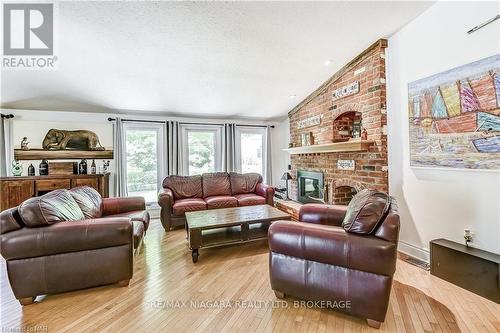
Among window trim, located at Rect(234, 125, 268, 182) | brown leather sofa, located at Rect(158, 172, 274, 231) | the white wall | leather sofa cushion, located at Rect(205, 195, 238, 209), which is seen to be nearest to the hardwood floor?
the white wall

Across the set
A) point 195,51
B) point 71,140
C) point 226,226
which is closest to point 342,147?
point 226,226

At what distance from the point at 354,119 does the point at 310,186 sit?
154 cm

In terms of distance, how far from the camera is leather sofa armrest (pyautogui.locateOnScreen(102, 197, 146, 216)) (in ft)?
10.6

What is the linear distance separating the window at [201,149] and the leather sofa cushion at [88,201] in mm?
2292

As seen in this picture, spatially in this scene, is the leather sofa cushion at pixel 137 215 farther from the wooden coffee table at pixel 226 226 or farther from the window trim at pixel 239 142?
the window trim at pixel 239 142

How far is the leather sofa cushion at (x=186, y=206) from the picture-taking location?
393 cm

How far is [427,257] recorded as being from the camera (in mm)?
2646

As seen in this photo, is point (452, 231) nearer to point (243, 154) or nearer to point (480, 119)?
point (480, 119)

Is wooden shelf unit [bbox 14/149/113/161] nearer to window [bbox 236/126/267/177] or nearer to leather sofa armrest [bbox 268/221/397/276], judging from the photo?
window [bbox 236/126/267/177]

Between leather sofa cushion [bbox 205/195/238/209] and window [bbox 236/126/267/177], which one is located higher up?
window [bbox 236/126/267/177]

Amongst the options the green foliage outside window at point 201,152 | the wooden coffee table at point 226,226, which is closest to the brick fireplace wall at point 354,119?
the wooden coffee table at point 226,226

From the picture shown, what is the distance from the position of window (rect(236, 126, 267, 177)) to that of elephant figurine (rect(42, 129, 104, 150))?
9.44 feet

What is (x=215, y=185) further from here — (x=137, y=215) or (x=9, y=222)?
(x=9, y=222)

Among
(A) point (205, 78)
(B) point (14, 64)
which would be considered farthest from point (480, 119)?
(B) point (14, 64)
